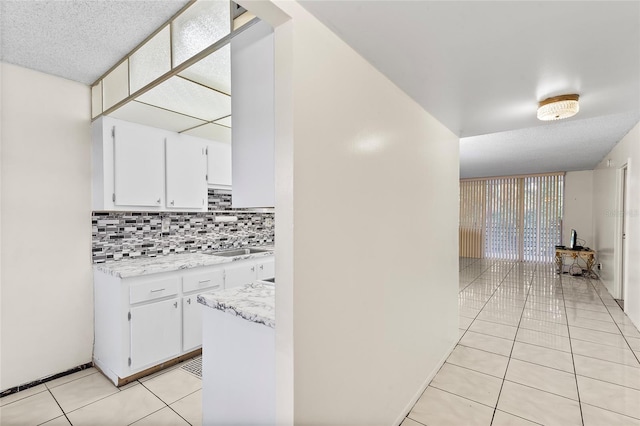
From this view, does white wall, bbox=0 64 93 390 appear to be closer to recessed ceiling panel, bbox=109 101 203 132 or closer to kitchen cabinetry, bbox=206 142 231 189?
recessed ceiling panel, bbox=109 101 203 132

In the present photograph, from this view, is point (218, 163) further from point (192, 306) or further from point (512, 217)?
point (512, 217)

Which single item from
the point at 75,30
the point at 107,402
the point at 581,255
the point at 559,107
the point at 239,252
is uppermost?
the point at 75,30

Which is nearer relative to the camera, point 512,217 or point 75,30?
point 75,30

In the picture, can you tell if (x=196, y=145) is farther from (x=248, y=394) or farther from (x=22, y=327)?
(x=248, y=394)

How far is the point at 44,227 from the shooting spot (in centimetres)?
250

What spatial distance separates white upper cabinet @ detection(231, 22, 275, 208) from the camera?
1284 mm

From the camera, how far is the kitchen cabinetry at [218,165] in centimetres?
346

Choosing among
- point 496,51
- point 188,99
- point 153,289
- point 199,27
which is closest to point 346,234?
point 496,51

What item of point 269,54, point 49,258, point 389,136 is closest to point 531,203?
point 389,136

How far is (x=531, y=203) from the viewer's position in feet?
26.5

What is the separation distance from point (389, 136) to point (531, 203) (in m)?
8.12

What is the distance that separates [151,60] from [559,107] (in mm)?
2732

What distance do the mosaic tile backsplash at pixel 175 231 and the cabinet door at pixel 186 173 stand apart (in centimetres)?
29

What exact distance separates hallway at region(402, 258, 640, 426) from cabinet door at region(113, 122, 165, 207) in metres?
2.80
